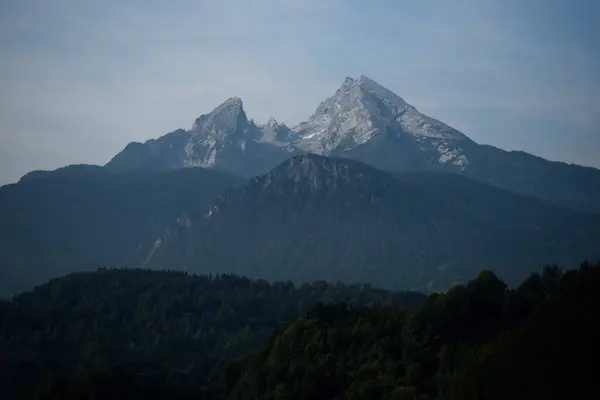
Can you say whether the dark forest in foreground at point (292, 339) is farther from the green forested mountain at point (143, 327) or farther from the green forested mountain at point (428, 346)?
the green forested mountain at point (143, 327)

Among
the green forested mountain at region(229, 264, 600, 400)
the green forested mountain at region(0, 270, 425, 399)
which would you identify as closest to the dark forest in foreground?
the green forested mountain at region(229, 264, 600, 400)

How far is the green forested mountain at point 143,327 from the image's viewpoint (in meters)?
83.3

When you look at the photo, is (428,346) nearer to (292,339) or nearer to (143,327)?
(292,339)

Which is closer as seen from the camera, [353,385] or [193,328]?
[353,385]

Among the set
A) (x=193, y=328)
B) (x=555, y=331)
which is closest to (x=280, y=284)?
(x=193, y=328)

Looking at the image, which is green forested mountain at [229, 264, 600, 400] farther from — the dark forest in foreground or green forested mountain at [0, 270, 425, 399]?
green forested mountain at [0, 270, 425, 399]

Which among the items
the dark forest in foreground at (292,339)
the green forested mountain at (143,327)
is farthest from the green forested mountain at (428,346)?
the green forested mountain at (143,327)

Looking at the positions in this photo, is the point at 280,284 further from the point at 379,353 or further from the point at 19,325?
the point at 379,353

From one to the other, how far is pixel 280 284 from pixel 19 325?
6298cm

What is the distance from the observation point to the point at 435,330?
62.1 metres

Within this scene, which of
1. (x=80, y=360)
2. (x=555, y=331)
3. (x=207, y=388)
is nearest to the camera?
(x=555, y=331)

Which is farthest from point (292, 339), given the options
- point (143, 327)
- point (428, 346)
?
point (143, 327)

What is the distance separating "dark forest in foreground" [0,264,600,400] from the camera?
31766 mm

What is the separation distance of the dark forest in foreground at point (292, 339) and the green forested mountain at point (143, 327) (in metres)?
0.30
